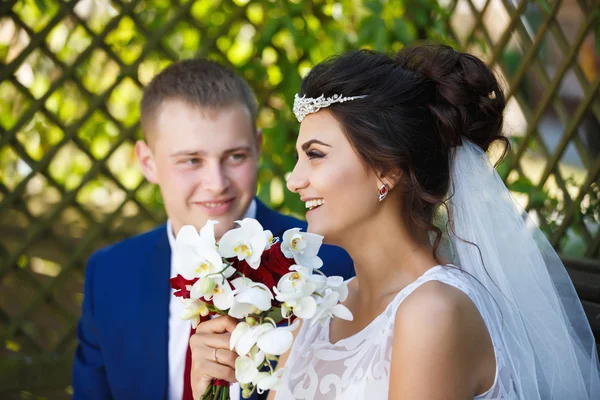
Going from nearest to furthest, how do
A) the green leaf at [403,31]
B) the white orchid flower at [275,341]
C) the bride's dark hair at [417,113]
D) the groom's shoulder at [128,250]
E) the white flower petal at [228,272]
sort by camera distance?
the white orchid flower at [275,341] < the white flower petal at [228,272] < the bride's dark hair at [417,113] < the groom's shoulder at [128,250] < the green leaf at [403,31]

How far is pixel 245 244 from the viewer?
1.74 m

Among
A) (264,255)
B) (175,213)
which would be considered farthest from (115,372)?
(264,255)

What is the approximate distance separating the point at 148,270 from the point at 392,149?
49.8 inches

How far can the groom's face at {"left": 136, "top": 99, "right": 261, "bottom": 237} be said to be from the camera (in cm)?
260

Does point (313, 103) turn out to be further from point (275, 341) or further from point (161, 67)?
point (161, 67)

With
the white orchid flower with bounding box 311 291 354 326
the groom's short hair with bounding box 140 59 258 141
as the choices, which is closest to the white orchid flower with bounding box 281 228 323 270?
the white orchid flower with bounding box 311 291 354 326

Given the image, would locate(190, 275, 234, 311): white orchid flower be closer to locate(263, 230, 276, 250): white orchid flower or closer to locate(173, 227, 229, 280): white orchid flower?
locate(173, 227, 229, 280): white orchid flower

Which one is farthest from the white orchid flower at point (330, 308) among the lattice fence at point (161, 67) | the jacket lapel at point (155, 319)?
the lattice fence at point (161, 67)

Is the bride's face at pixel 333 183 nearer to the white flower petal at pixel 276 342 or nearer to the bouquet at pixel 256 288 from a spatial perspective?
Result: the bouquet at pixel 256 288

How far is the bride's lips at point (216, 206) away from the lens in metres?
2.64

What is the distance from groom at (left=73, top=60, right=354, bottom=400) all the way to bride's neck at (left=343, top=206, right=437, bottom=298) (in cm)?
63

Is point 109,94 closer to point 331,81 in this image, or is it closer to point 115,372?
point 115,372

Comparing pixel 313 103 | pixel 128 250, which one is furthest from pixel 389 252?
pixel 128 250

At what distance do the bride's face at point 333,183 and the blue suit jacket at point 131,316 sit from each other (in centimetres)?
71
